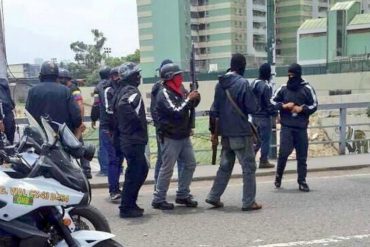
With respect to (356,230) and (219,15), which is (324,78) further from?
(356,230)

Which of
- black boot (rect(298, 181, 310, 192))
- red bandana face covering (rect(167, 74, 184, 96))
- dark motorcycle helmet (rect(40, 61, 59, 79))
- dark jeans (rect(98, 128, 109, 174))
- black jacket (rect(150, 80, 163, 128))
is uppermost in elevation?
dark motorcycle helmet (rect(40, 61, 59, 79))

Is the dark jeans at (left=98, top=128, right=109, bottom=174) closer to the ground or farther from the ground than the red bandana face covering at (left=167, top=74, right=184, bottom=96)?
closer to the ground

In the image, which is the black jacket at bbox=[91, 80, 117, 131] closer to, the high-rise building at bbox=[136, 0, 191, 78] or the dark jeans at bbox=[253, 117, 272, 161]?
the dark jeans at bbox=[253, 117, 272, 161]

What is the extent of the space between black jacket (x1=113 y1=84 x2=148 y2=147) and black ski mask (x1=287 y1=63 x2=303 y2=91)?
2.35 m

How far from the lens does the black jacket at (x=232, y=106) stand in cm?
632

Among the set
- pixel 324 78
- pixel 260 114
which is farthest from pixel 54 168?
pixel 324 78

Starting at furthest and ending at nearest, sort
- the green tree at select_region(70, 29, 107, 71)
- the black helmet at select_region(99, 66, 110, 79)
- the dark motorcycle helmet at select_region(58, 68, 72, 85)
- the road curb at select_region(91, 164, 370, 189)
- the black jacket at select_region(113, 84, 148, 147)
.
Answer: the green tree at select_region(70, 29, 107, 71), the road curb at select_region(91, 164, 370, 189), the black helmet at select_region(99, 66, 110, 79), the dark motorcycle helmet at select_region(58, 68, 72, 85), the black jacket at select_region(113, 84, 148, 147)

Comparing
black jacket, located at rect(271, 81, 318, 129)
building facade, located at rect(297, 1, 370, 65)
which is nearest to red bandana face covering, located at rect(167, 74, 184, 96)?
black jacket, located at rect(271, 81, 318, 129)

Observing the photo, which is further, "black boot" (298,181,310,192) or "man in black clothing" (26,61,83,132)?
"black boot" (298,181,310,192)

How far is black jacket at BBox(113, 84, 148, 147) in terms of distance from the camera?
6043 millimetres

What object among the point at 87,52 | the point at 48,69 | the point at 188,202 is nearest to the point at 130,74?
the point at 48,69

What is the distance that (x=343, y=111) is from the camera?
10.6 metres

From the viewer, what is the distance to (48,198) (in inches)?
136

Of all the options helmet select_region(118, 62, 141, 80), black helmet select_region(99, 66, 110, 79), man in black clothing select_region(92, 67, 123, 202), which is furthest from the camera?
black helmet select_region(99, 66, 110, 79)
